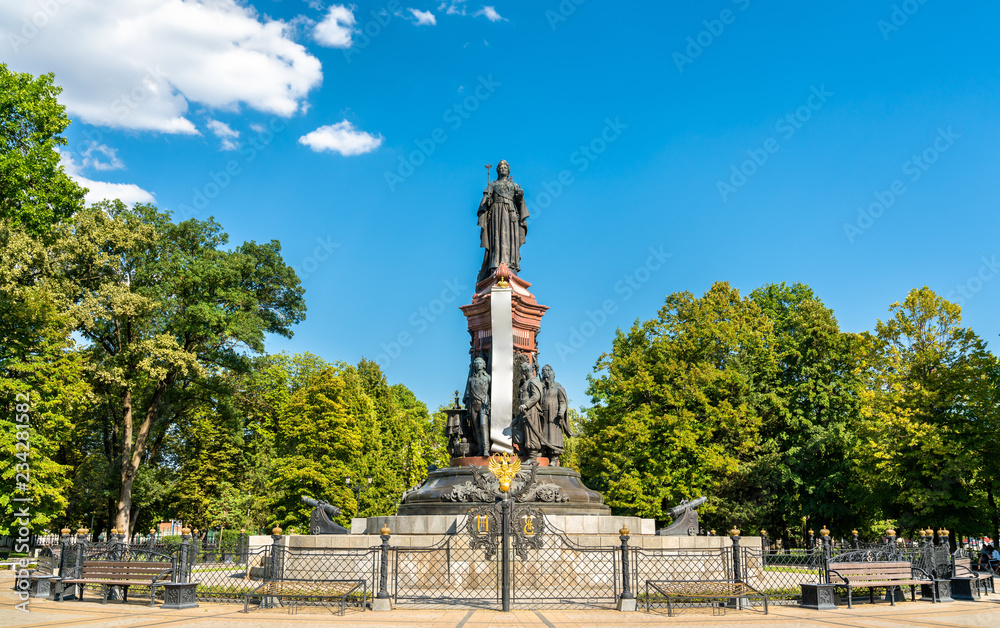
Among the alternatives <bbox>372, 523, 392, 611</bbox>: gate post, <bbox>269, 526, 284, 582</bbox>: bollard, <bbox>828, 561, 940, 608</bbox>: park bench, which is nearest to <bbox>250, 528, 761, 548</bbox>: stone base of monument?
<bbox>269, 526, 284, 582</bbox>: bollard

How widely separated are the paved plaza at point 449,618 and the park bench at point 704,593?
26 cm

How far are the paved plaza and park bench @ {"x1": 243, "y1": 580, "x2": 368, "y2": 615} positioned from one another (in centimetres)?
21

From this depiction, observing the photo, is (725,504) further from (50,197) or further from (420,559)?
(50,197)

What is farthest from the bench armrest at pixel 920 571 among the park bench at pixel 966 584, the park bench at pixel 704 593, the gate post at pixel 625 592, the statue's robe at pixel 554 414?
the statue's robe at pixel 554 414

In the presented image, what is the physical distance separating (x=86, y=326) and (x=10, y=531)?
739 cm

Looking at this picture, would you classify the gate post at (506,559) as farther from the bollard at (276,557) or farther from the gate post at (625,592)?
the bollard at (276,557)

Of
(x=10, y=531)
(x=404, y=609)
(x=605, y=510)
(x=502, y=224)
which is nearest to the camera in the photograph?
Result: (x=404, y=609)

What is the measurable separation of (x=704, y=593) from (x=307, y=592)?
6.57 metres

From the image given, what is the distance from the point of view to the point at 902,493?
2475cm

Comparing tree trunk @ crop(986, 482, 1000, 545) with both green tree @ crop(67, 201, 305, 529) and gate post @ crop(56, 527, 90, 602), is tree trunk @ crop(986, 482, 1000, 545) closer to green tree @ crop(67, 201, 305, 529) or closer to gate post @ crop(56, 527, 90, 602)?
gate post @ crop(56, 527, 90, 602)

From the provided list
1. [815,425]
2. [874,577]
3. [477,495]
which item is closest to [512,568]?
[477,495]

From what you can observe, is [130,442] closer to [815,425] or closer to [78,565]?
[78,565]

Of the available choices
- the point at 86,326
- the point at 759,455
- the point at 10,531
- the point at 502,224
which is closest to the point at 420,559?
the point at 502,224

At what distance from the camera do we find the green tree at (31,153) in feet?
73.2
